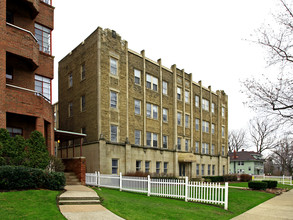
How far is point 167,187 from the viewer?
16.3 meters

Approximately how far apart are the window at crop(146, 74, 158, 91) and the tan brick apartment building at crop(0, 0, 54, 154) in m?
12.9

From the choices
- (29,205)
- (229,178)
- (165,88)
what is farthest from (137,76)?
(229,178)

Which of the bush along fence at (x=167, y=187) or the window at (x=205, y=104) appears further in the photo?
the window at (x=205, y=104)

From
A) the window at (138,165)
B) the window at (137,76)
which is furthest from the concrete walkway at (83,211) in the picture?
the window at (137,76)

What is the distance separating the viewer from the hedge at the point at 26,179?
1168cm

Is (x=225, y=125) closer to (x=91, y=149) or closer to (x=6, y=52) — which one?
(x=91, y=149)

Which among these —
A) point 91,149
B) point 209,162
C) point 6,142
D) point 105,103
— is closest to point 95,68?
point 105,103

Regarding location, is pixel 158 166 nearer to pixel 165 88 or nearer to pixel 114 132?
pixel 114 132

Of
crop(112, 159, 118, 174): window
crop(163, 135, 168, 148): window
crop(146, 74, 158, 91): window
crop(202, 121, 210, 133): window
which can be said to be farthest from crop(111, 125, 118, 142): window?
crop(202, 121, 210, 133): window

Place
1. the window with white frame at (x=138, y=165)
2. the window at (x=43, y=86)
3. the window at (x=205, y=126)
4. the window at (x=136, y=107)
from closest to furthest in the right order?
the window at (x=43, y=86) < the window with white frame at (x=138, y=165) < the window at (x=136, y=107) < the window at (x=205, y=126)

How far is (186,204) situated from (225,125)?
35.8 meters

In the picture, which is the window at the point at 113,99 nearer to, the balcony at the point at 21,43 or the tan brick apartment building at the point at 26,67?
the tan brick apartment building at the point at 26,67

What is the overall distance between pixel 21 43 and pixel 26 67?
228cm

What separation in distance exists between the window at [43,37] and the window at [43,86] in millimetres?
2100
